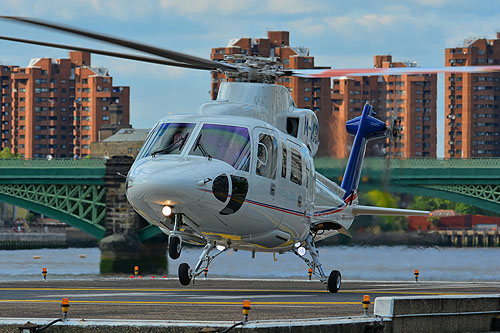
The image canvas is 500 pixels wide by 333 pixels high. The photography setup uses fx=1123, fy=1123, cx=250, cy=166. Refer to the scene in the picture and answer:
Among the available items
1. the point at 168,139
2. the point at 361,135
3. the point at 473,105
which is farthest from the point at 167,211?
the point at 473,105

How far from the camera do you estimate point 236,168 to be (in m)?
21.4

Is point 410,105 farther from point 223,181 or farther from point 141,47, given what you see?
point 141,47

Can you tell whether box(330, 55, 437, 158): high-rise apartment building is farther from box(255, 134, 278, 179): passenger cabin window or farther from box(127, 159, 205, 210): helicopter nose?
box(127, 159, 205, 210): helicopter nose

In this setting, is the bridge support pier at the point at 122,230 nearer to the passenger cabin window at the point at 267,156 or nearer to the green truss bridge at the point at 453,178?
the green truss bridge at the point at 453,178

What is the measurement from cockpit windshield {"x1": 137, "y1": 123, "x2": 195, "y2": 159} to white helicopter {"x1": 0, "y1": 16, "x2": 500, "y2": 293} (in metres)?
0.02

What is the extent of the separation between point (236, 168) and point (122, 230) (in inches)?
2448

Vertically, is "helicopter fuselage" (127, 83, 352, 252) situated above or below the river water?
above

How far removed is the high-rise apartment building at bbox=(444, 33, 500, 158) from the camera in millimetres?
171625

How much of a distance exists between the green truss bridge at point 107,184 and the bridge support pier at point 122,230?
74 mm

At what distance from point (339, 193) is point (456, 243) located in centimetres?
9520

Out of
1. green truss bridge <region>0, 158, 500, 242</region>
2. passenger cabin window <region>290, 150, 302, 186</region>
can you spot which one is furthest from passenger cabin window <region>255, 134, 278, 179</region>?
green truss bridge <region>0, 158, 500, 242</region>

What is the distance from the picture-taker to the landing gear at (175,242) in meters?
21.0

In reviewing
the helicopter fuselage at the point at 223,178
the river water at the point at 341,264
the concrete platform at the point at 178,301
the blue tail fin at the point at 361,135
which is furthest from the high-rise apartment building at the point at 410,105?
the helicopter fuselage at the point at 223,178

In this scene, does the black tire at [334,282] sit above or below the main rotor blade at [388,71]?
below
